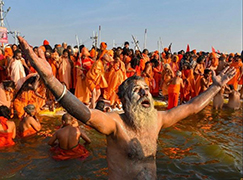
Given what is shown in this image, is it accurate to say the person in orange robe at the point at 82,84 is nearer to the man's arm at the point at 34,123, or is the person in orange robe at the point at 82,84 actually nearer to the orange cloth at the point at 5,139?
the man's arm at the point at 34,123

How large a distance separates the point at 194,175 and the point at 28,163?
9.60ft

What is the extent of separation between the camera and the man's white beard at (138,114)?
207cm

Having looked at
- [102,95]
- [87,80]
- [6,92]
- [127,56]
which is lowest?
[102,95]

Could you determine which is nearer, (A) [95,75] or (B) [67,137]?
(B) [67,137]

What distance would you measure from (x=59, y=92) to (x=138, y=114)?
73cm

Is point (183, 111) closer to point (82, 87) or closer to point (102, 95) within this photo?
point (82, 87)

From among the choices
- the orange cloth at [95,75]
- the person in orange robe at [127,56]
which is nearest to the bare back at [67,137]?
the orange cloth at [95,75]

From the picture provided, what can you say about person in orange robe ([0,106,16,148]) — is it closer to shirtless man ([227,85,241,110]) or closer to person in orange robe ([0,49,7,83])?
person in orange robe ([0,49,7,83])

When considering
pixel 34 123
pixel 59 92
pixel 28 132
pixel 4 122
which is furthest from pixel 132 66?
pixel 59 92

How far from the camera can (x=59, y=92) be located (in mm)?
1659

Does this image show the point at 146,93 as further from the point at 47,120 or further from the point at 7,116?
the point at 47,120

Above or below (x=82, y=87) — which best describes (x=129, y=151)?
above

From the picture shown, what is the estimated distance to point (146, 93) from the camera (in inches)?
82.0

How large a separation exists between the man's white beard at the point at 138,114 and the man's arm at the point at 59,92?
1.05 ft
